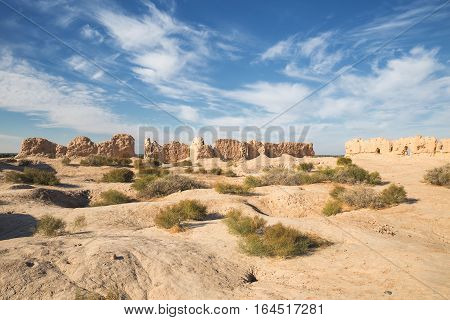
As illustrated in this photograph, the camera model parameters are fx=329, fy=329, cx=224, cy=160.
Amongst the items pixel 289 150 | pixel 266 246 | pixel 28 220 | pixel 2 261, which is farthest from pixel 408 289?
pixel 289 150

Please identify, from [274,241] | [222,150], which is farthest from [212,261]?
[222,150]

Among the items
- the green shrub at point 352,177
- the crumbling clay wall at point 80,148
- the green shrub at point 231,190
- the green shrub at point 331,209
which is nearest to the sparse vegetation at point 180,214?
the green shrub at point 231,190

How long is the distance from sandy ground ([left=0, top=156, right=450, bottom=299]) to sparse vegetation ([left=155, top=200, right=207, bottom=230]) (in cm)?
37

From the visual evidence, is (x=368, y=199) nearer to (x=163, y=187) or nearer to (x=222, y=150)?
(x=163, y=187)

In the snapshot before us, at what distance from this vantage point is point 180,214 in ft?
33.1

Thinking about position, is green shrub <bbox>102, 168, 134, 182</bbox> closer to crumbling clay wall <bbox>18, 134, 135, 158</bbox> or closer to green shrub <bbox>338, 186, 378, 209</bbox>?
green shrub <bbox>338, 186, 378, 209</bbox>

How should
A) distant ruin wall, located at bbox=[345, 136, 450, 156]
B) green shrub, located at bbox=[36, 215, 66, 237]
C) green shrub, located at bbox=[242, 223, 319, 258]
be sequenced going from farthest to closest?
1. distant ruin wall, located at bbox=[345, 136, 450, 156]
2. green shrub, located at bbox=[36, 215, 66, 237]
3. green shrub, located at bbox=[242, 223, 319, 258]

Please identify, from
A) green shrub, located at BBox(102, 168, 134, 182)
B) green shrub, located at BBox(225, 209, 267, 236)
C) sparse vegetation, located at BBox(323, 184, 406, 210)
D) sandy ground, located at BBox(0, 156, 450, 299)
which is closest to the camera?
sandy ground, located at BBox(0, 156, 450, 299)

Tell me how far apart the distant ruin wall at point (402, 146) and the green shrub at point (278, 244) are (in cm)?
2959

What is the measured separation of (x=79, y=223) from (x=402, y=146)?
3332 cm

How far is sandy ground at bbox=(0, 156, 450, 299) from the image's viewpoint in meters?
5.00

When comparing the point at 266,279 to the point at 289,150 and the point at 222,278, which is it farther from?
the point at 289,150

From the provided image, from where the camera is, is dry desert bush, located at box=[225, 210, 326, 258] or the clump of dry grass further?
the clump of dry grass

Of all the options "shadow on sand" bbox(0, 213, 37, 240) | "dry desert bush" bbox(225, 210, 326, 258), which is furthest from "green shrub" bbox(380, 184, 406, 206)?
"shadow on sand" bbox(0, 213, 37, 240)
